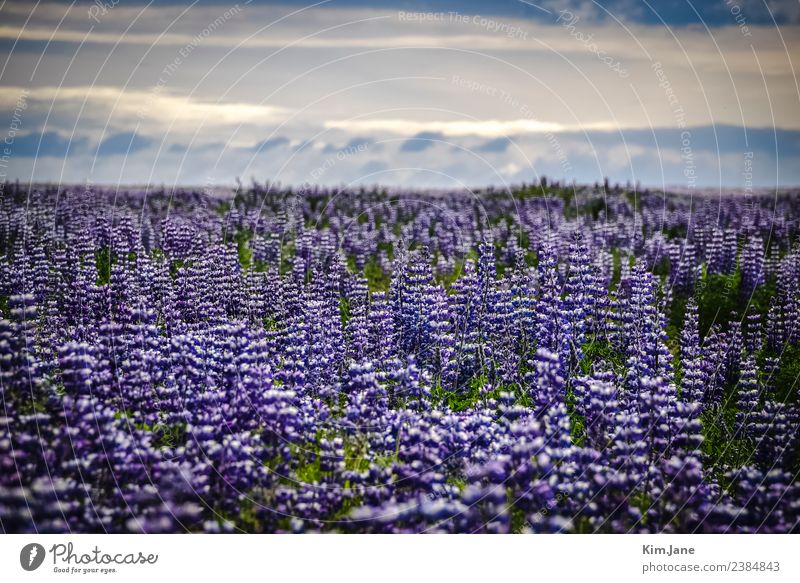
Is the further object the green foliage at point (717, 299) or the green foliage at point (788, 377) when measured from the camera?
the green foliage at point (717, 299)

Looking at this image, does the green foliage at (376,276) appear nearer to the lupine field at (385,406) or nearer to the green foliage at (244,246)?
the lupine field at (385,406)

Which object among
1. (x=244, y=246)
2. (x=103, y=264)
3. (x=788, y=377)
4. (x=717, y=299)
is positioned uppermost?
(x=244, y=246)

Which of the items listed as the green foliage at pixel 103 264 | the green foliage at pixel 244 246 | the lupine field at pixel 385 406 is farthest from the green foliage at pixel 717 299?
the green foliage at pixel 103 264

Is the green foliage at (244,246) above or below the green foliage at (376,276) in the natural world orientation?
above

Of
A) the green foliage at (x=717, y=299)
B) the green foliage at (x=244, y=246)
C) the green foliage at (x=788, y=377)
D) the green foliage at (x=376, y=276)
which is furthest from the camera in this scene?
the green foliage at (x=244, y=246)

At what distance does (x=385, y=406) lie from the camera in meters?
7.53

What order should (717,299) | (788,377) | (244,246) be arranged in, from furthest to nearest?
(244,246), (717,299), (788,377)

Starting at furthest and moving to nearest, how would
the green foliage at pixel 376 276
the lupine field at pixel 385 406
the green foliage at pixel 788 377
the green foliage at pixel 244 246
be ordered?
the green foliage at pixel 244 246, the green foliage at pixel 376 276, the green foliage at pixel 788 377, the lupine field at pixel 385 406

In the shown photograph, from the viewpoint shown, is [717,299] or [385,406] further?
[717,299]

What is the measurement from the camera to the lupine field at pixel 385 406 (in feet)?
21.4

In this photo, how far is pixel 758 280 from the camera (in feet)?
48.0

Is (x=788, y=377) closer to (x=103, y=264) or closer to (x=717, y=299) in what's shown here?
(x=717, y=299)

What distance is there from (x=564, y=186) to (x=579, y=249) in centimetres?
2217

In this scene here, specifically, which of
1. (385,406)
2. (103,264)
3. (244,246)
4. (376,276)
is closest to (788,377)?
(385,406)
